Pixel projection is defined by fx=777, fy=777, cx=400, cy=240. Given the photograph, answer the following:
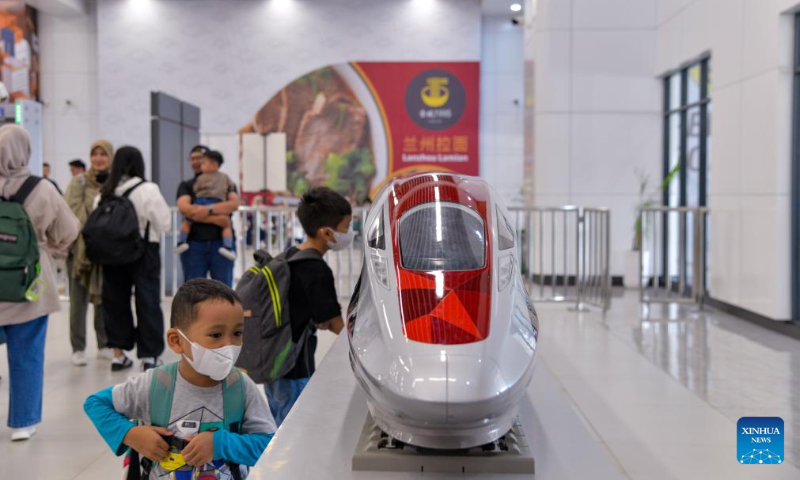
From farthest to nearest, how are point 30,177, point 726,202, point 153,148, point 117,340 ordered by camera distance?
point 153,148 < point 726,202 < point 117,340 < point 30,177

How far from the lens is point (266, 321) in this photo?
10.2ft

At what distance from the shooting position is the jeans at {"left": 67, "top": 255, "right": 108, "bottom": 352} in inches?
243

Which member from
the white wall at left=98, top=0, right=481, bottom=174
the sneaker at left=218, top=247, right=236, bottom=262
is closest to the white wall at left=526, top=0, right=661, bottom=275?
the white wall at left=98, top=0, right=481, bottom=174

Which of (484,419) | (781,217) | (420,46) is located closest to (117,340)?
(484,419)

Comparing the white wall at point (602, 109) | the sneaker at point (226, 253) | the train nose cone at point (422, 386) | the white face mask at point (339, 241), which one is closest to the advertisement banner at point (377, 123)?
the white wall at point (602, 109)

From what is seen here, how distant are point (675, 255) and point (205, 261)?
7.49 meters

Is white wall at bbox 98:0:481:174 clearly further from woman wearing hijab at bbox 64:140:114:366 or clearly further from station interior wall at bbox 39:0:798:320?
woman wearing hijab at bbox 64:140:114:366

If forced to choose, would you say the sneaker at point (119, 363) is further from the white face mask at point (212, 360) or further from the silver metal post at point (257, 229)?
the white face mask at point (212, 360)

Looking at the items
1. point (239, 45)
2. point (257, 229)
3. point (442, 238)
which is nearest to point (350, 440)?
point (442, 238)

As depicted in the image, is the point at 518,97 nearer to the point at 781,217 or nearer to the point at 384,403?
the point at 781,217

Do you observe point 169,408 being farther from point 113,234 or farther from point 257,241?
point 257,241

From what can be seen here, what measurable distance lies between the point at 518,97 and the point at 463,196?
55.8 ft

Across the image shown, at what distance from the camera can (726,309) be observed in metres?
9.37

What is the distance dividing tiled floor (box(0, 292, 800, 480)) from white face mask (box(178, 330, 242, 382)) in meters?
2.00
